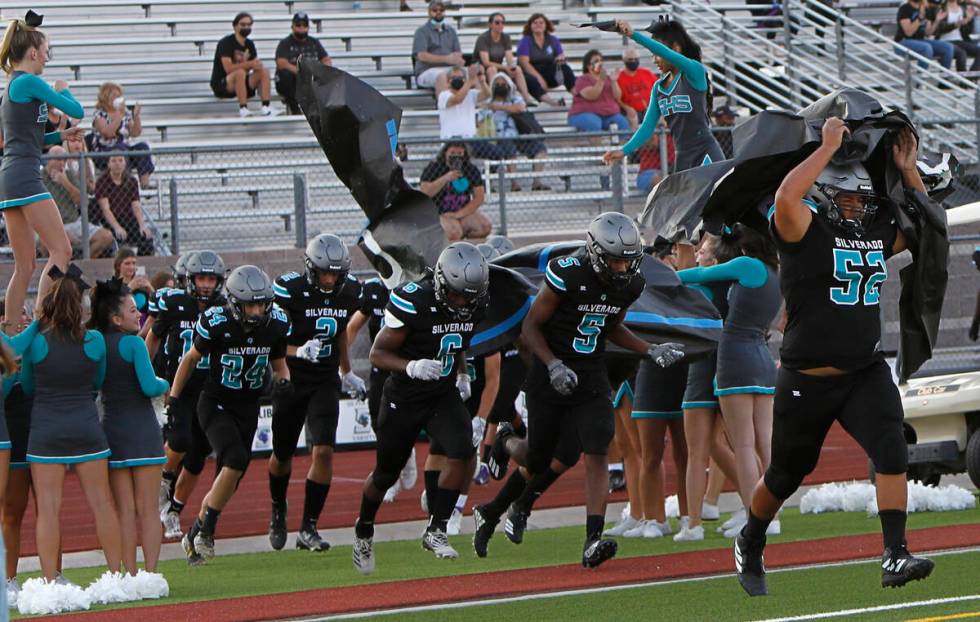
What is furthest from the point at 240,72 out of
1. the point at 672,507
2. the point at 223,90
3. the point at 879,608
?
the point at 879,608

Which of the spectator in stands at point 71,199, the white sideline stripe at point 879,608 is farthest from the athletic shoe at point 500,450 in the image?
the spectator in stands at point 71,199

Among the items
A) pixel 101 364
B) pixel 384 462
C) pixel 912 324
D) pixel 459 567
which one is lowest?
pixel 459 567

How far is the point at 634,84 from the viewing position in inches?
779

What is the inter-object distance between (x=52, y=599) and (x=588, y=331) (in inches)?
127

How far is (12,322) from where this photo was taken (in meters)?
9.94

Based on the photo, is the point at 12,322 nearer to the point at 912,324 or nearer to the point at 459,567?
the point at 459,567

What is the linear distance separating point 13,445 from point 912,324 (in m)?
4.93

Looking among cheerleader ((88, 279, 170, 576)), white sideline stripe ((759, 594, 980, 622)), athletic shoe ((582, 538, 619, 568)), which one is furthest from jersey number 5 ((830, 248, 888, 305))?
cheerleader ((88, 279, 170, 576))

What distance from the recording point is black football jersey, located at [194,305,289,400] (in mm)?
10172

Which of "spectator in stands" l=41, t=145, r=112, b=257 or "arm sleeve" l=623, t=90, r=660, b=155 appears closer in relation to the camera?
"arm sleeve" l=623, t=90, r=660, b=155

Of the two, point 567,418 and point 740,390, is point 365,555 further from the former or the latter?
point 740,390

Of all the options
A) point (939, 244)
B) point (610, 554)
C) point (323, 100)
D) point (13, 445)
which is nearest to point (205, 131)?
point (323, 100)

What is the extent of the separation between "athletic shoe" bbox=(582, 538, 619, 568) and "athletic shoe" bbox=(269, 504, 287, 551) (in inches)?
107

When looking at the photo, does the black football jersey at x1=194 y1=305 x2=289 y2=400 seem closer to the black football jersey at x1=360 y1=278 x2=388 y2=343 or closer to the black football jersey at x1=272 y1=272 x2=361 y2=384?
the black football jersey at x1=272 y1=272 x2=361 y2=384
